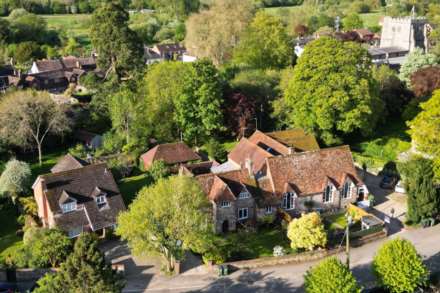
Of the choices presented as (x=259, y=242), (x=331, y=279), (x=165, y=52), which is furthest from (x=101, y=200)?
(x=165, y=52)

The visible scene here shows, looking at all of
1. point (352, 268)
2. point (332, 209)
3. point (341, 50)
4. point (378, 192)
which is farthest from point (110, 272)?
point (341, 50)

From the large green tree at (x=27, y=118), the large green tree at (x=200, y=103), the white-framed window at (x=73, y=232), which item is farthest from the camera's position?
the large green tree at (x=200, y=103)

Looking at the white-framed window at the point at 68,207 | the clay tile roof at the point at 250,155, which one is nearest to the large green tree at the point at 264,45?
the clay tile roof at the point at 250,155

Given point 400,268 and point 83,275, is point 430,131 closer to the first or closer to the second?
point 400,268

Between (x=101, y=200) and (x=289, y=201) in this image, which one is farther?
(x=289, y=201)

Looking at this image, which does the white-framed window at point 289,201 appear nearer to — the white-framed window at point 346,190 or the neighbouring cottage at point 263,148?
the neighbouring cottage at point 263,148

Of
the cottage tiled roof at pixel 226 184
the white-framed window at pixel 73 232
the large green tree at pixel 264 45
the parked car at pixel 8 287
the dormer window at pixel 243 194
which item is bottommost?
the parked car at pixel 8 287

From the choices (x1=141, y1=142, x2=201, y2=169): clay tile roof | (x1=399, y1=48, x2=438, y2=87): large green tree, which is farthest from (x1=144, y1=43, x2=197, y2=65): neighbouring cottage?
(x1=141, y1=142, x2=201, y2=169): clay tile roof
